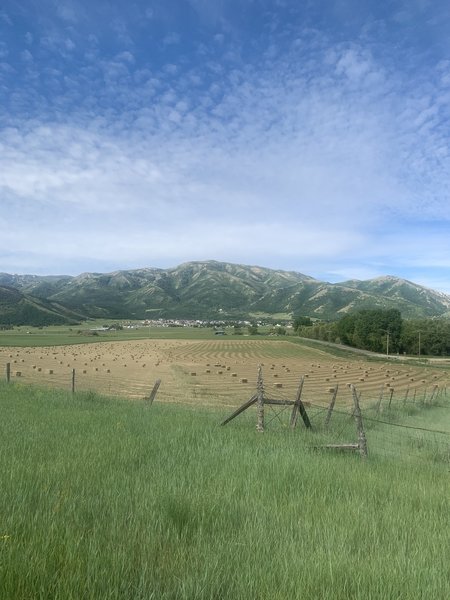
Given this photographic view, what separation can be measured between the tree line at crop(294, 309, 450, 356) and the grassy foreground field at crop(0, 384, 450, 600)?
109 meters

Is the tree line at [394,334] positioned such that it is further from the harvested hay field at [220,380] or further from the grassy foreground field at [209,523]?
the grassy foreground field at [209,523]

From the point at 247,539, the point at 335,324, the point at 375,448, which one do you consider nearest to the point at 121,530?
the point at 247,539

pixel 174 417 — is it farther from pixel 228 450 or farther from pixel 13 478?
pixel 13 478

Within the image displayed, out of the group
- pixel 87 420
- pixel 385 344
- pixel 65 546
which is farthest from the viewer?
pixel 385 344

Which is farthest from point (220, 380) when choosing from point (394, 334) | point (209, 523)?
point (394, 334)

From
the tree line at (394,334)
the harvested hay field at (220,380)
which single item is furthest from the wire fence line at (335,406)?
the tree line at (394,334)

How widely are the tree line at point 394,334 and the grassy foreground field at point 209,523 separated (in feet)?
359

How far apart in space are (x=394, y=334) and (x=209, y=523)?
118m

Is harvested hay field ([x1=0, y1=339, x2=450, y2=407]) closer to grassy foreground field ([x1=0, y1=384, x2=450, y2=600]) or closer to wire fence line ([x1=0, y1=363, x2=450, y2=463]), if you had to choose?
wire fence line ([x1=0, y1=363, x2=450, y2=463])

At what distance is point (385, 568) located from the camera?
14.1 feet

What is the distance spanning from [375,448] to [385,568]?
11354 mm

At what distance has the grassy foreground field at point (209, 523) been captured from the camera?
380 cm

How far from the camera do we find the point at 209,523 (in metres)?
5.41

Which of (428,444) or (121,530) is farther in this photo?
(428,444)
